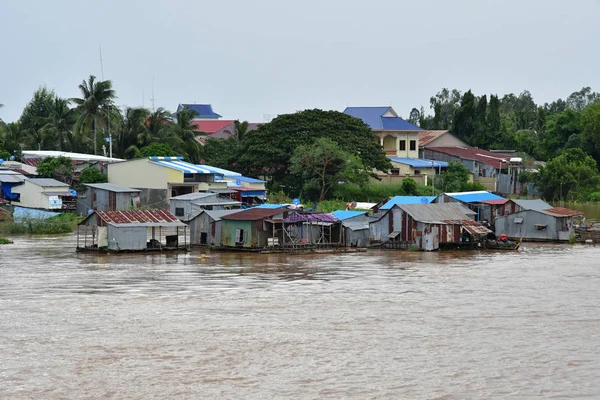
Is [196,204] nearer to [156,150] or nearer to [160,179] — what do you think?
[160,179]

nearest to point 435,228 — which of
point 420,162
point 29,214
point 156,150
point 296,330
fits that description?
point 296,330

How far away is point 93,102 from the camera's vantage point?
51625mm

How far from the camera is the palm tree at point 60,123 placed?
5697cm

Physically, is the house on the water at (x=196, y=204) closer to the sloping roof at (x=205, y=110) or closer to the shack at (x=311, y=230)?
the shack at (x=311, y=230)

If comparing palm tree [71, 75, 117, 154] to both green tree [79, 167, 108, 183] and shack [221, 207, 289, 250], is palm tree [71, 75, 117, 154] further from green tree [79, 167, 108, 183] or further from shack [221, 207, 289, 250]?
shack [221, 207, 289, 250]

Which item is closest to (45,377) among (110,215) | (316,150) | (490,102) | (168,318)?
(168,318)

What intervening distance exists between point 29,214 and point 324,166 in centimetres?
A: 1480

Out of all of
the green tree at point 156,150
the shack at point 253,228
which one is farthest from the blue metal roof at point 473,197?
the green tree at point 156,150

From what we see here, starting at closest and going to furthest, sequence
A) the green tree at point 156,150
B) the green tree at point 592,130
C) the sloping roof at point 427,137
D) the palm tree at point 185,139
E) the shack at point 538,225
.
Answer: the shack at point 538,225 → the green tree at point 156,150 → the palm tree at point 185,139 → the green tree at point 592,130 → the sloping roof at point 427,137

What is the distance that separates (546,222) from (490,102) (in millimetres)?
35936

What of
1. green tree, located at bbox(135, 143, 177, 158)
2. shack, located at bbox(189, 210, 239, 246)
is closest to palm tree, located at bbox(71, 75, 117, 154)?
green tree, located at bbox(135, 143, 177, 158)

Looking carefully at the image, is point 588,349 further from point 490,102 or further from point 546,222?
point 490,102

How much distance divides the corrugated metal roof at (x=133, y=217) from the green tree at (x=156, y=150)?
18.4 m

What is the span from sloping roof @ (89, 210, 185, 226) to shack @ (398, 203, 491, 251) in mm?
8115
